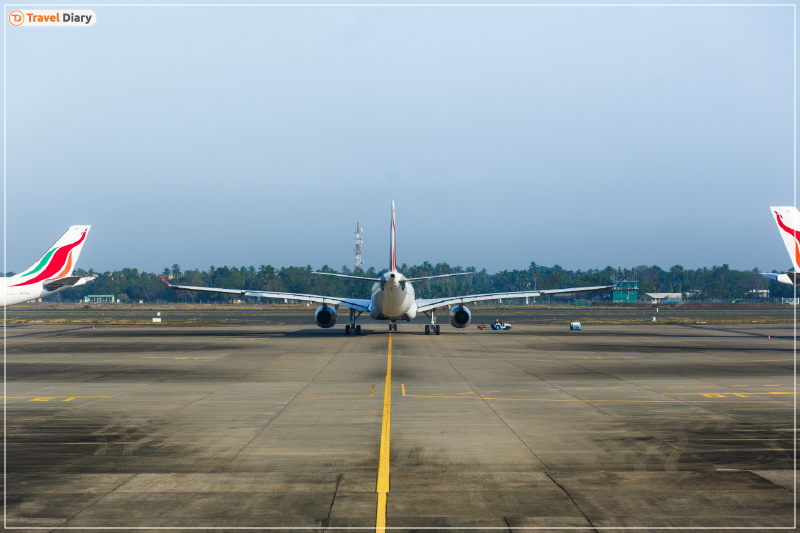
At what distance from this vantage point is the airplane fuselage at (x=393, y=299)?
41.3 m

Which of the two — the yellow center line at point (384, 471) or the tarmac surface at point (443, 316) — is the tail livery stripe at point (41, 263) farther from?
the yellow center line at point (384, 471)

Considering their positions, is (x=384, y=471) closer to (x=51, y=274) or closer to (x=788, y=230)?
(x=788, y=230)

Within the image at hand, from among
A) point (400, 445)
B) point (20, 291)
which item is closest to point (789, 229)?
point (400, 445)

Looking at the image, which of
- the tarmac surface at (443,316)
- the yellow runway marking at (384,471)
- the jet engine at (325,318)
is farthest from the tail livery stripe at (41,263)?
the yellow runway marking at (384,471)

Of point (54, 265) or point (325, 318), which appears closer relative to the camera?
point (325, 318)

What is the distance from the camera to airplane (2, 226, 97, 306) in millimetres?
54094

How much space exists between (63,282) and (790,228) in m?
55.7

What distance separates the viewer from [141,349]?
125 feet

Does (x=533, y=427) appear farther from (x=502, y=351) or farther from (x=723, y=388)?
(x=502, y=351)

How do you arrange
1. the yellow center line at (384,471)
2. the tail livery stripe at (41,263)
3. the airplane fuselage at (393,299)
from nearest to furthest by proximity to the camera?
the yellow center line at (384,471) < the airplane fuselage at (393,299) < the tail livery stripe at (41,263)

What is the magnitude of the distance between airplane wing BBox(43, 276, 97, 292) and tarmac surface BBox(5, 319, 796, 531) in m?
27.0

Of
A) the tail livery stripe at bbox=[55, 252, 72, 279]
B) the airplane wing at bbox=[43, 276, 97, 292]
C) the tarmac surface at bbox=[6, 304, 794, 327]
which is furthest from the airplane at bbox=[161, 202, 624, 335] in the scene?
the tarmac surface at bbox=[6, 304, 794, 327]

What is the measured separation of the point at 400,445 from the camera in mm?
13367

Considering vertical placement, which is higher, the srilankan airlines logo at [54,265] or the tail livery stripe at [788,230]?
the tail livery stripe at [788,230]
